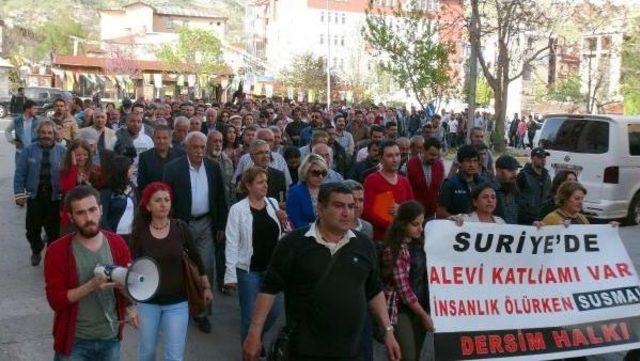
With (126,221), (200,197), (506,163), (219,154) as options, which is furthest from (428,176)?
(126,221)

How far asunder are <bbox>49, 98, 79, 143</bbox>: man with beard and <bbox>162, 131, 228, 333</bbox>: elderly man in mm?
A: 3293

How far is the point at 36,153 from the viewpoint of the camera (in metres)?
8.55

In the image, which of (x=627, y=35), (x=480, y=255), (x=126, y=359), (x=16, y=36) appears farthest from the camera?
(x=16, y=36)

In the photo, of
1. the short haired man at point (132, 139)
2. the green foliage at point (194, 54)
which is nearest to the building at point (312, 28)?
the green foliage at point (194, 54)

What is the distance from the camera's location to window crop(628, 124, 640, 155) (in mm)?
12266

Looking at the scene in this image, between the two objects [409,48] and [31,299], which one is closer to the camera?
[31,299]

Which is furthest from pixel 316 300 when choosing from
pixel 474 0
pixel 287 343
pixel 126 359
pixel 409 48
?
pixel 409 48

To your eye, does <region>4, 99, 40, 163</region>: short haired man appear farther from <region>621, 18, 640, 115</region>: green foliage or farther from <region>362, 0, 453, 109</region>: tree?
<region>621, 18, 640, 115</region>: green foliage

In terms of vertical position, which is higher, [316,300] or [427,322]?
[316,300]

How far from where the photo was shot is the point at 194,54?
2441 inches

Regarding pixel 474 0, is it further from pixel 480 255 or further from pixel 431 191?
pixel 480 255

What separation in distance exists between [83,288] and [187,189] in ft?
9.84

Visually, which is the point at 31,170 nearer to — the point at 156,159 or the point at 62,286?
the point at 156,159

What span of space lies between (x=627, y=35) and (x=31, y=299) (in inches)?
1608
